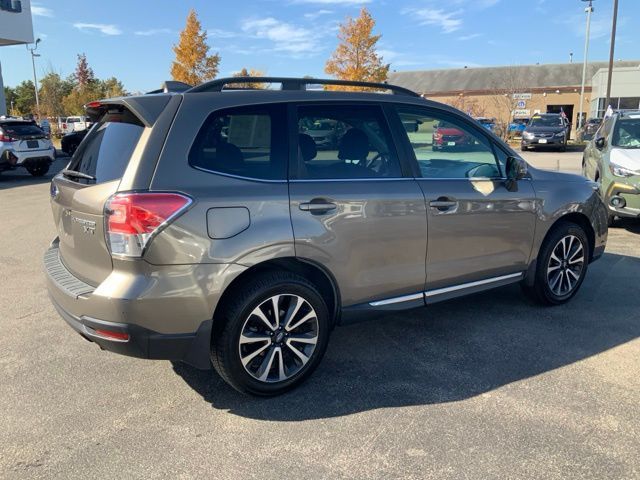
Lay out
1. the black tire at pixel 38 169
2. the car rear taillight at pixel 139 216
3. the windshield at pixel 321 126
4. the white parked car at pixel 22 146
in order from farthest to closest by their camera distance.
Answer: the black tire at pixel 38 169, the white parked car at pixel 22 146, the windshield at pixel 321 126, the car rear taillight at pixel 139 216

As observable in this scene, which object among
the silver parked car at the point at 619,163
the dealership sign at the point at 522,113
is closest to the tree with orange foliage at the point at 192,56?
the silver parked car at the point at 619,163

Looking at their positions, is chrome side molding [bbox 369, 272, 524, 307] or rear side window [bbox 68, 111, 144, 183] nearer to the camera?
rear side window [bbox 68, 111, 144, 183]

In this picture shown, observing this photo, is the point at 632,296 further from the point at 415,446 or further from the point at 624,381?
the point at 415,446

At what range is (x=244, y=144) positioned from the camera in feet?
10.3

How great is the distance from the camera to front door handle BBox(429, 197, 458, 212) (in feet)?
12.3

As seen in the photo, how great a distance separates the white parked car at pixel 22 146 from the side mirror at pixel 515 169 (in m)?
14.3

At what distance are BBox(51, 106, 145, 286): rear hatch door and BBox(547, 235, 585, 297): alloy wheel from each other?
3.55 metres

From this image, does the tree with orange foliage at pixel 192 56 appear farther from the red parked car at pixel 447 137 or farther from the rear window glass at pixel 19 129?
the red parked car at pixel 447 137

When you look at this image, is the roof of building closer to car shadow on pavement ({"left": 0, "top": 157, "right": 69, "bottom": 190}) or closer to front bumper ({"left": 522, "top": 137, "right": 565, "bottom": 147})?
front bumper ({"left": 522, "top": 137, "right": 565, "bottom": 147})

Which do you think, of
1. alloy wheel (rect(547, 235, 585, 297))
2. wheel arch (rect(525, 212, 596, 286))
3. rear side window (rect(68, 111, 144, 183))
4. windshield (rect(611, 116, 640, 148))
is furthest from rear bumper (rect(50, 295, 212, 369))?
windshield (rect(611, 116, 640, 148))

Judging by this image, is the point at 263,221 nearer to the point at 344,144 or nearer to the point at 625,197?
the point at 344,144

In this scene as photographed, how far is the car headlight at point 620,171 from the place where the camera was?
7.33m

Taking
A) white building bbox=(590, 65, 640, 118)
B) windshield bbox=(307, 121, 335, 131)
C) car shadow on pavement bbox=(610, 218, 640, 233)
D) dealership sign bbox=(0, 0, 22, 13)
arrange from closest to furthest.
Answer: windshield bbox=(307, 121, 335, 131) → car shadow on pavement bbox=(610, 218, 640, 233) → dealership sign bbox=(0, 0, 22, 13) → white building bbox=(590, 65, 640, 118)

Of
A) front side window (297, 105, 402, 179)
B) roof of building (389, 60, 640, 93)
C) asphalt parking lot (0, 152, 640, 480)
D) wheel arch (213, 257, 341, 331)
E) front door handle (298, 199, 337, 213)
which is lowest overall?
asphalt parking lot (0, 152, 640, 480)
